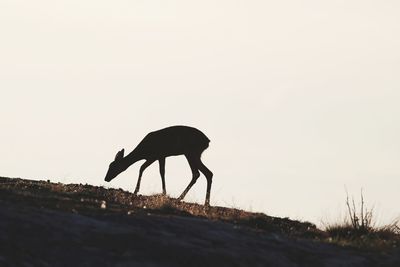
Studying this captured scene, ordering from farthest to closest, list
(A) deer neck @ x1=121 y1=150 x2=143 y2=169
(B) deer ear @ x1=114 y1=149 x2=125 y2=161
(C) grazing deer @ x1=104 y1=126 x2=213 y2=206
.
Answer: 1. (B) deer ear @ x1=114 y1=149 x2=125 y2=161
2. (A) deer neck @ x1=121 y1=150 x2=143 y2=169
3. (C) grazing deer @ x1=104 y1=126 x2=213 y2=206

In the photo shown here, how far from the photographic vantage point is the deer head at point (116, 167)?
3031 cm

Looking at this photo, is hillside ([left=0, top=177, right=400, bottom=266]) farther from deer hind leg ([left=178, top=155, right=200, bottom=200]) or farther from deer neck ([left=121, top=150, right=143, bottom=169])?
deer neck ([left=121, top=150, right=143, bottom=169])

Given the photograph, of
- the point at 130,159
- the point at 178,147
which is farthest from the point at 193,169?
the point at 130,159

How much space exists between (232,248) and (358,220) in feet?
19.6

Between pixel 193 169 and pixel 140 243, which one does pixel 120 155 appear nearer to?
pixel 193 169

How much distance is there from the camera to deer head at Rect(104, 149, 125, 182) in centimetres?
3031

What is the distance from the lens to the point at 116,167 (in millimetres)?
30469

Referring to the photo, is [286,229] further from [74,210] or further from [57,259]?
[57,259]

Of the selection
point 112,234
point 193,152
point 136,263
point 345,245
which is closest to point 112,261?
point 136,263

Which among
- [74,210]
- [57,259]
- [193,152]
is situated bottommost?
[57,259]

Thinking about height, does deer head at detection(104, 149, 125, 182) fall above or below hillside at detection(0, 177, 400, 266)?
above

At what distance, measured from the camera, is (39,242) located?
435 inches

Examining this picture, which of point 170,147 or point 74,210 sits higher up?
point 170,147

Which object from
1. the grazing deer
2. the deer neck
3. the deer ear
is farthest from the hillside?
the deer ear
